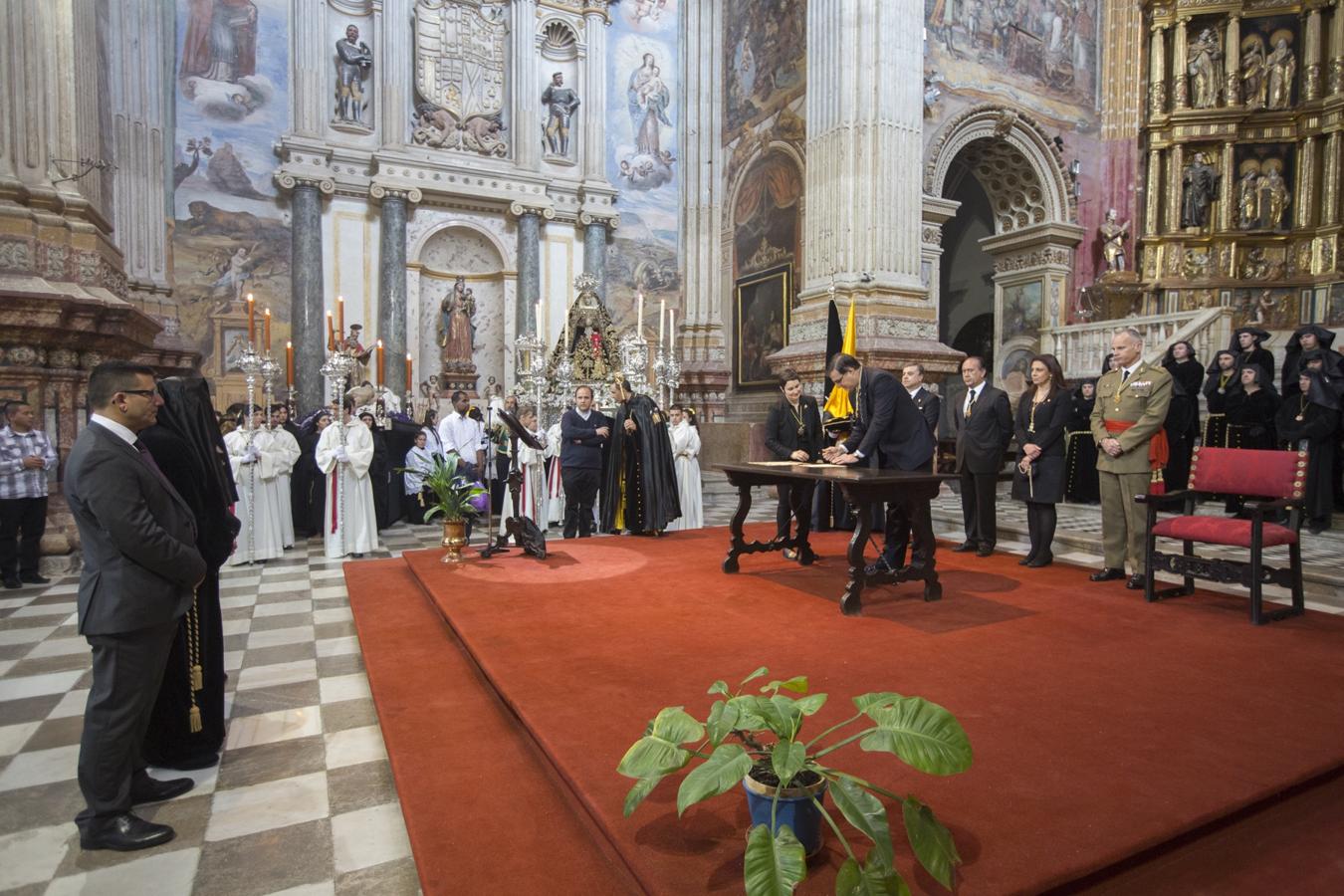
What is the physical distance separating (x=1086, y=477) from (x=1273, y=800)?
863 centimetres

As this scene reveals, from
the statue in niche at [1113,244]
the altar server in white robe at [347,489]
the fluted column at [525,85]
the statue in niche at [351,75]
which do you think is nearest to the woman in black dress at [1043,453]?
the altar server in white robe at [347,489]

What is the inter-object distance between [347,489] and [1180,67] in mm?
17364

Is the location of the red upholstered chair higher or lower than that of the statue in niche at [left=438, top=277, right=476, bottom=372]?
lower

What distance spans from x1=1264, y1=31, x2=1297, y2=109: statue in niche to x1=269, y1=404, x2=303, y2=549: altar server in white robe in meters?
18.5

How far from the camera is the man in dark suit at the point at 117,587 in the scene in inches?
93.7

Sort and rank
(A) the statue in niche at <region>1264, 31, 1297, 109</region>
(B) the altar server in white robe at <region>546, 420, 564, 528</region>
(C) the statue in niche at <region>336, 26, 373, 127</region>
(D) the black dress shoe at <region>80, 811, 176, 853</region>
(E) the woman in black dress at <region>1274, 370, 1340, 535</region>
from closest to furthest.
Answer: (D) the black dress shoe at <region>80, 811, 176, 853</region>, (E) the woman in black dress at <region>1274, 370, 1340, 535</region>, (B) the altar server in white robe at <region>546, 420, 564, 528</region>, (C) the statue in niche at <region>336, 26, 373, 127</region>, (A) the statue in niche at <region>1264, 31, 1297, 109</region>

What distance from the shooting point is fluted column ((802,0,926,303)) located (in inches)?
425

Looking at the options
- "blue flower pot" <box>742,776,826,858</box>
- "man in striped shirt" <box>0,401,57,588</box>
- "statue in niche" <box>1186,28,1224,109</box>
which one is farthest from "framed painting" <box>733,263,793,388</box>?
"blue flower pot" <box>742,776,826,858</box>

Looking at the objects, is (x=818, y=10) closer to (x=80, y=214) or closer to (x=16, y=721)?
(x=80, y=214)

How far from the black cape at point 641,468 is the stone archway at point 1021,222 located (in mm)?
8284

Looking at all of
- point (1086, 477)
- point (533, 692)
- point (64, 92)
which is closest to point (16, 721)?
point (533, 692)

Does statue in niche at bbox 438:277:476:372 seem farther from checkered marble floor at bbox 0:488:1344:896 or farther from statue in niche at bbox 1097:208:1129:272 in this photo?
statue in niche at bbox 1097:208:1129:272

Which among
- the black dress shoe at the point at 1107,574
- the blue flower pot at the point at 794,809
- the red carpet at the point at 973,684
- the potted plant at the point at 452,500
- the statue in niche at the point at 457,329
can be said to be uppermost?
the statue in niche at the point at 457,329

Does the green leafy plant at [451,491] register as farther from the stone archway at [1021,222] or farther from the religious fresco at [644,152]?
the stone archway at [1021,222]
